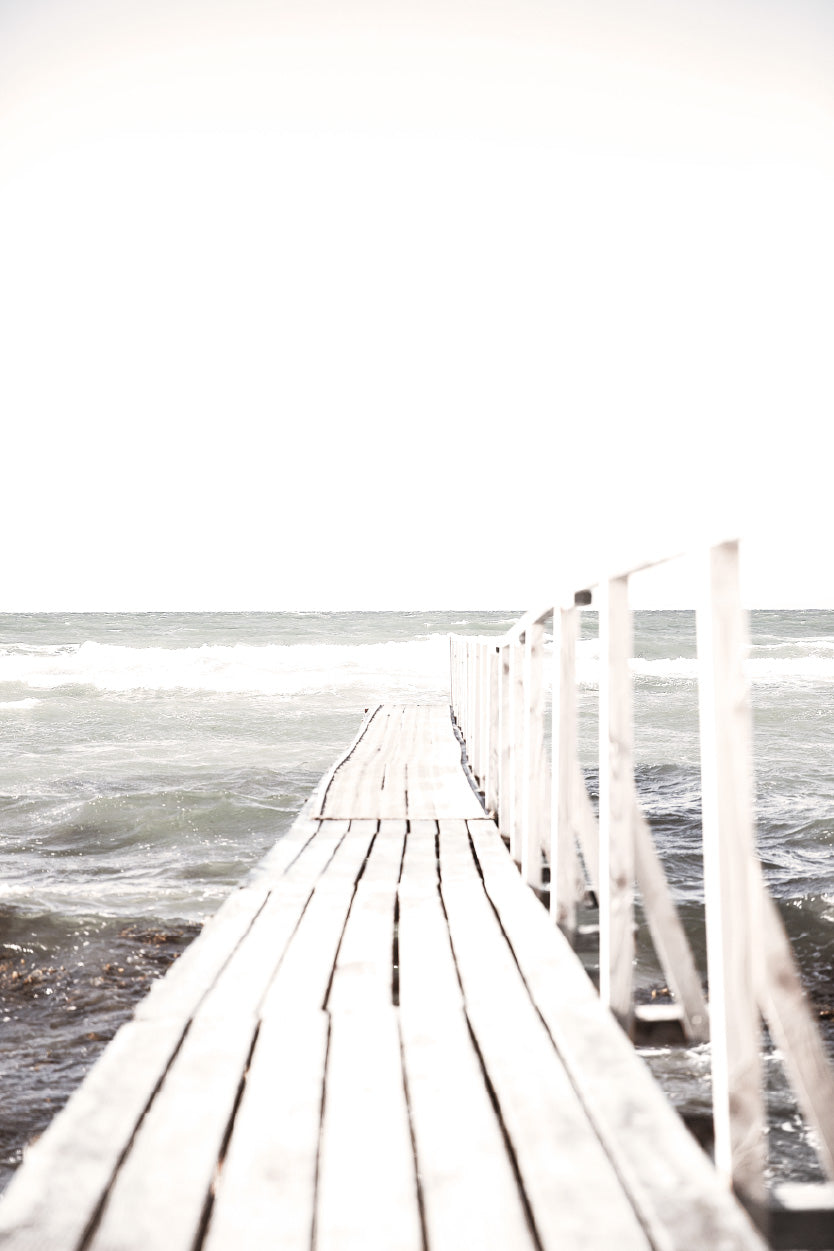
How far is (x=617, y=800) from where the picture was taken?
2.18 m

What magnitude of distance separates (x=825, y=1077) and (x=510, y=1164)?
58cm

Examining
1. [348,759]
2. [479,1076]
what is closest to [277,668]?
[348,759]

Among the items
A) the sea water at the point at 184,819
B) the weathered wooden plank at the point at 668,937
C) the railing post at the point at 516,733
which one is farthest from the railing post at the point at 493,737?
the weathered wooden plank at the point at 668,937

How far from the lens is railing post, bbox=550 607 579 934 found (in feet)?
9.21

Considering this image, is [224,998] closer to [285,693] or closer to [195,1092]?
[195,1092]

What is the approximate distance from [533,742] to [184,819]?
4.42 m

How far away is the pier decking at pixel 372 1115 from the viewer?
4.64 ft

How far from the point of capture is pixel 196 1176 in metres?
1.53

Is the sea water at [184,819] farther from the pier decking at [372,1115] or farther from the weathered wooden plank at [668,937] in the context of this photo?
the pier decking at [372,1115]

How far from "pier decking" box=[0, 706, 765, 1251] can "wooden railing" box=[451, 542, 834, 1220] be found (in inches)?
6.0

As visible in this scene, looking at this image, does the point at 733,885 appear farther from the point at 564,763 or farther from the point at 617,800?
the point at 564,763

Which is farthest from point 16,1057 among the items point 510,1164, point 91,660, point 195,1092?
point 91,660

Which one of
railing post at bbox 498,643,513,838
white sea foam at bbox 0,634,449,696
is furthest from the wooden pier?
white sea foam at bbox 0,634,449,696

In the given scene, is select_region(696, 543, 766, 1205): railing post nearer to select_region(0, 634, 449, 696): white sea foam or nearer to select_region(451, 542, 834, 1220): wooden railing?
select_region(451, 542, 834, 1220): wooden railing
